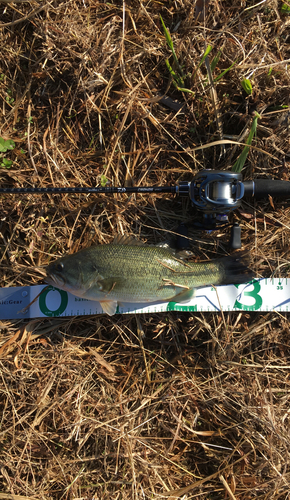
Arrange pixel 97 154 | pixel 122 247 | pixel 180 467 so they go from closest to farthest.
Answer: pixel 122 247 < pixel 180 467 < pixel 97 154

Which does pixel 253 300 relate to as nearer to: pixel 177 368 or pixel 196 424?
pixel 177 368

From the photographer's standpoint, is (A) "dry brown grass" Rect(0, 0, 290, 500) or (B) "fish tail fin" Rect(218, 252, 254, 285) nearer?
(B) "fish tail fin" Rect(218, 252, 254, 285)

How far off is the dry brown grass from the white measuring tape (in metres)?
0.15

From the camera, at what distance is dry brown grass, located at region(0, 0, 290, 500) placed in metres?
3.17

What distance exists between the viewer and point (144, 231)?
336 cm

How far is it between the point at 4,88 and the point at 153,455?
4.98 m

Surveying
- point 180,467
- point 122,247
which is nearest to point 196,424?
point 180,467

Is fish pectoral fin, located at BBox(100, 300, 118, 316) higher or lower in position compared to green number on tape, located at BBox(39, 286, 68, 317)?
higher

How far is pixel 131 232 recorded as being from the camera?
11.0 ft

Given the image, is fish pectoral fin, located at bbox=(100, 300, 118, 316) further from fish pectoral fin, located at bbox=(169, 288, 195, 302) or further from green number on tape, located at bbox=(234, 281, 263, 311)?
green number on tape, located at bbox=(234, 281, 263, 311)

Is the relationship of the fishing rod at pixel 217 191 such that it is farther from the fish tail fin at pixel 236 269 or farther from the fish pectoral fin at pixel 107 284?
the fish pectoral fin at pixel 107 284

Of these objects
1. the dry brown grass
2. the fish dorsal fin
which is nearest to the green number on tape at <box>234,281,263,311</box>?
the dry brown grass

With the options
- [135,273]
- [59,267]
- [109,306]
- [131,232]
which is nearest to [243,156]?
[131,232]

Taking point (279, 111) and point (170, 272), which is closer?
point (170, 272)
